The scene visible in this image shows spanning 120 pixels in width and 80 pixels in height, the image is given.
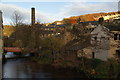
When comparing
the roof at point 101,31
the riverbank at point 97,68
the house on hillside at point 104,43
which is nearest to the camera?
the riverbank at point 97,68

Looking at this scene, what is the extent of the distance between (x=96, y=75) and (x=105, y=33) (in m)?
6.67

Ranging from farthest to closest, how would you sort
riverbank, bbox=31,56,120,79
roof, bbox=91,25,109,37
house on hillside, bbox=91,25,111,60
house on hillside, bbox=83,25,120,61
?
roof, bbox=91,25,109,37, house on hillside, bbox=91,25,111,60, house on hillside, bbox=83,25,120,61, riverbank, bbox=31,56,120,79

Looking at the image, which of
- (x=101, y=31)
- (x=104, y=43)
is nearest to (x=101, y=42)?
(x=104, y=43)

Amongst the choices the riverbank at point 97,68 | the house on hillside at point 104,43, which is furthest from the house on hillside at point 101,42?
the riverbank at point 97,68

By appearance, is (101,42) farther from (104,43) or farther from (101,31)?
(101,31)

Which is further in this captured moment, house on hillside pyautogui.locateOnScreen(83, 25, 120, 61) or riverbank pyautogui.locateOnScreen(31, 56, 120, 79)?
house on hillside pyautogui.locateOnScreen(83, 25, 120, 61)

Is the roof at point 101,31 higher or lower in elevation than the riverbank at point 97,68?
higher

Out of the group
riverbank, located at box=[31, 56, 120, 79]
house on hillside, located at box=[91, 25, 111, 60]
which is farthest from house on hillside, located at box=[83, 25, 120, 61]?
riverbank, located at box=[31, 56, 120, 79]

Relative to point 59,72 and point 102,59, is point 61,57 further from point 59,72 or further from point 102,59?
point 102,59

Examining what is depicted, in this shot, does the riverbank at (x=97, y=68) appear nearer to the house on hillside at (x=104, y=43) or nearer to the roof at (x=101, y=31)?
the house on hillside at (x=104, y=43)

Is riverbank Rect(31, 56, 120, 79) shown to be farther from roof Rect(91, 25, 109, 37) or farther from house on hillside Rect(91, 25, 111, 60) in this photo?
roof Rect(91, 25, 109, 37)

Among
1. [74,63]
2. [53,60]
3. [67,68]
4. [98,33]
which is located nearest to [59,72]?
[67,68]

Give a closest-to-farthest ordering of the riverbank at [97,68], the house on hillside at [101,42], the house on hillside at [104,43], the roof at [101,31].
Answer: the riverbank at [97,68] → the house on hillside at [104,43] → the house on hillside at [101,42] → the roof at [101,31]

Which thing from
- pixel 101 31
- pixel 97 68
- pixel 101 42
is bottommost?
pixel 97 68
